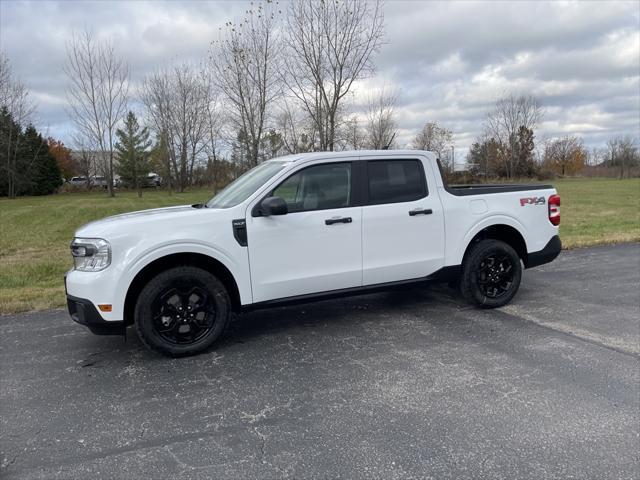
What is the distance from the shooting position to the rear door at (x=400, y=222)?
16.1ft

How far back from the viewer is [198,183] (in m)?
52.5

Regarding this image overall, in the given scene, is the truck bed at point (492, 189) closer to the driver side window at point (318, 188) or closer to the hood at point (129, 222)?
the driver side window at point (318, 188)

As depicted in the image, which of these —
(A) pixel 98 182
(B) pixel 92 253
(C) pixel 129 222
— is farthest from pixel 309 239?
(A) pixel 98 182

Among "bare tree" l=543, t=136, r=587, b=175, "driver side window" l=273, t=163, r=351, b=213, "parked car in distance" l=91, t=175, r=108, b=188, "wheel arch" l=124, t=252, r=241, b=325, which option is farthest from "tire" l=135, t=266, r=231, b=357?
"bare tree" l=543, t=136, r=587, b=175

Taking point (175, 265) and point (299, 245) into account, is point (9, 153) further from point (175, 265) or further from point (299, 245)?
point (299, 245)

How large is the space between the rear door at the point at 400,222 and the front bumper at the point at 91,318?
237cm

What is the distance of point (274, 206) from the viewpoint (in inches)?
168

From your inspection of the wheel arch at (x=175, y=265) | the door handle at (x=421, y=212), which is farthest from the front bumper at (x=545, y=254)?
the wheel arch at (x=175, y=265)

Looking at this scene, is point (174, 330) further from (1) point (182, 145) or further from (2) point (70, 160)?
(2) point (70, 160)

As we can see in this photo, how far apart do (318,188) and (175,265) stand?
156cm

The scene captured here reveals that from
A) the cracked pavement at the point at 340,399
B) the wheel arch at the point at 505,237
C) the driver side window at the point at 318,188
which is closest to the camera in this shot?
the cracked pavement at the point at 340,399

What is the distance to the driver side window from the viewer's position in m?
4.64

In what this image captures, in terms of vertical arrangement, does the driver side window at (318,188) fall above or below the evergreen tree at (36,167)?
below

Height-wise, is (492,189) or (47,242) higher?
(492,189)
